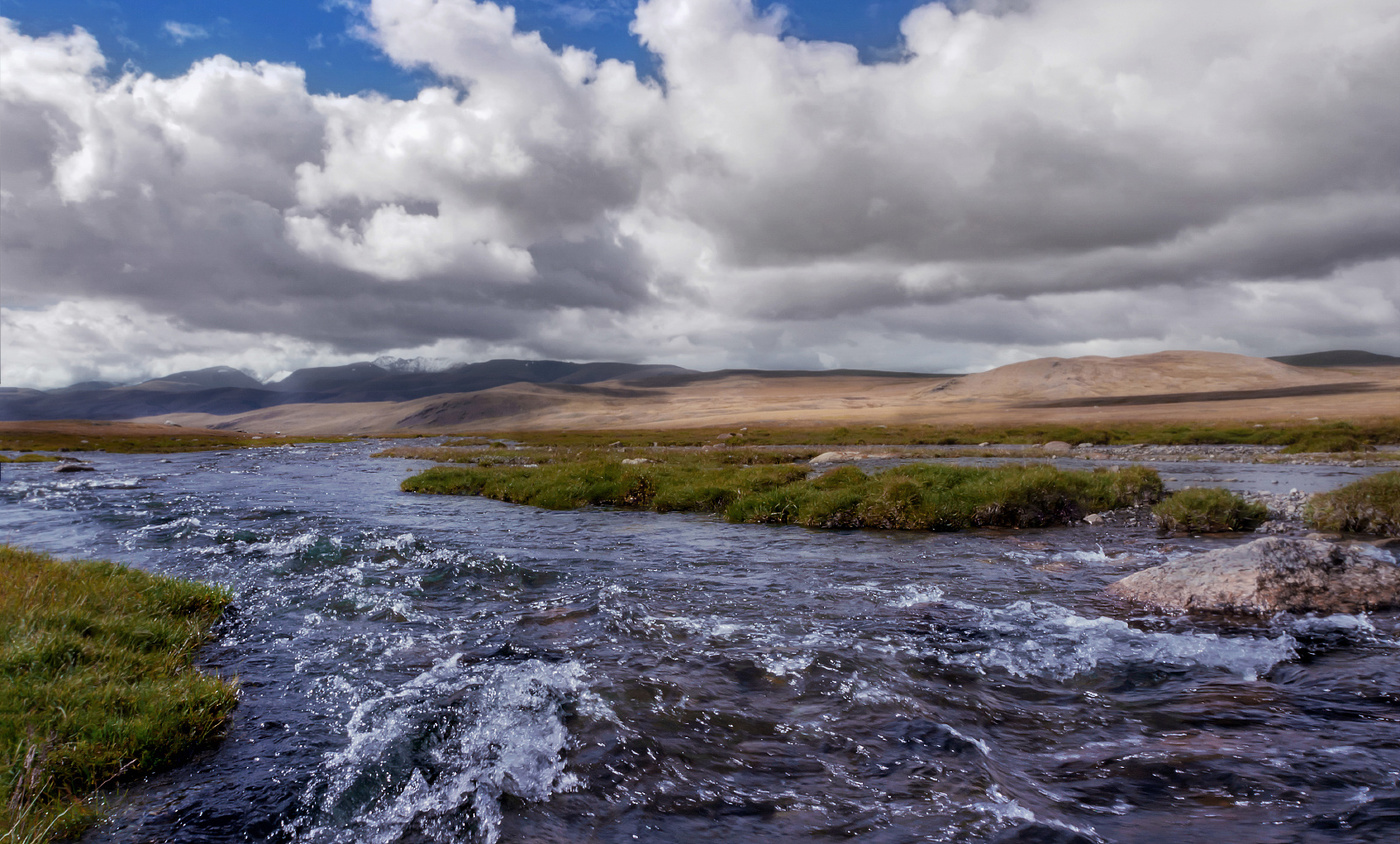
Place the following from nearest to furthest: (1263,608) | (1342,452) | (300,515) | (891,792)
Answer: (891,792), (1263,608), (300,515), (1342,452)

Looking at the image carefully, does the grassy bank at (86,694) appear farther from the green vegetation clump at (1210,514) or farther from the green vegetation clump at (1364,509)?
the green vegetation clump at (1364,509)

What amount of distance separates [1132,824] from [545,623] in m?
9.03

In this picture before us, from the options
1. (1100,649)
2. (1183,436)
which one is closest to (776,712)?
(1100,649)

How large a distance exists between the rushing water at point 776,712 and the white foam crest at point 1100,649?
0.19 ft

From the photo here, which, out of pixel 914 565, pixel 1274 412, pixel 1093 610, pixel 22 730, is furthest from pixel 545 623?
pixel 1274 412

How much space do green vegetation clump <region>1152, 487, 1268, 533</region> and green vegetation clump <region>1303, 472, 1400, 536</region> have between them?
50.8 inches

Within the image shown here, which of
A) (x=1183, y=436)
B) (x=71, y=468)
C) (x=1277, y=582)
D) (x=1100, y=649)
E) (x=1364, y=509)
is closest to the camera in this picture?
(x=1100, y=649)

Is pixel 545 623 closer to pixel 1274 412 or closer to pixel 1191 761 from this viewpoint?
pixel 1191 761

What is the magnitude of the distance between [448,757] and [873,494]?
57.3 feet

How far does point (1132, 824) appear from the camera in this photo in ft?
18.8

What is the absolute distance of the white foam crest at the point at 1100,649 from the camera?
930cm

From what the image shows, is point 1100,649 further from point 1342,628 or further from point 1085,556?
point 1085,556

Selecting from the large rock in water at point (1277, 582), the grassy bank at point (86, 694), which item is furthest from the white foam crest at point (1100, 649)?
the grassy bank at point (86, 694)

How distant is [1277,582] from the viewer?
11594 millimetres
